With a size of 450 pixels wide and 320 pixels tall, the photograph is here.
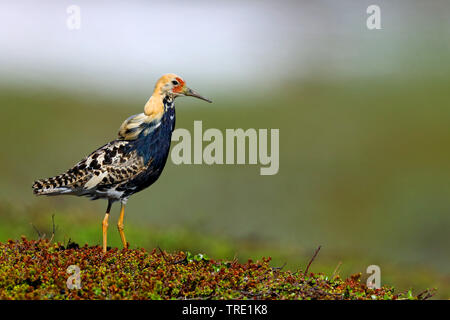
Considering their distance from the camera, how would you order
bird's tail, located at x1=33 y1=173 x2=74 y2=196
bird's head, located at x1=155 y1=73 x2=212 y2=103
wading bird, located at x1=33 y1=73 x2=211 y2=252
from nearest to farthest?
1. wading bird, located at x1=33 y1=73 x2=211 y2=252
2. bird's head, located at x1=155 y1=73 x2=212 y2=103
3. bird's tail, located at x1=33 y1=173 x2=74 y2=196

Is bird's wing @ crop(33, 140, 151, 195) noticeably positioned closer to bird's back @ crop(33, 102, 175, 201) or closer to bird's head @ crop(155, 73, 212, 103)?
bird's back @ crop(33, 102, 175, 201)

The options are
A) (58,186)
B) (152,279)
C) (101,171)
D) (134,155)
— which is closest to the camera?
(152,279)

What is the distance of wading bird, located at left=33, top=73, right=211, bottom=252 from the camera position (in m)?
8.58

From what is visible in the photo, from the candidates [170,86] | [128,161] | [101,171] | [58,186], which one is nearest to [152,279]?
[128,161]

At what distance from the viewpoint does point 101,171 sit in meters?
8.72

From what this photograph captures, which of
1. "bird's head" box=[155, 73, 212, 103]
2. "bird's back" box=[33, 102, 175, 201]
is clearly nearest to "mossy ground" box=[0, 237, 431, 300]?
"bird's back" box=[33, 102, 175, 201]

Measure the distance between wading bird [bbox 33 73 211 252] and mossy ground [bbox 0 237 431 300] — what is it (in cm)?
105

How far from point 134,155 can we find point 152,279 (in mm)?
2311

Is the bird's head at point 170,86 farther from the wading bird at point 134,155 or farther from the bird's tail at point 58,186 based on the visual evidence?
the bird's tail at point 58,186

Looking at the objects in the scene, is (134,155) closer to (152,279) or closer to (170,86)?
(170,86)

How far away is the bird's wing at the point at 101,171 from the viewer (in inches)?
338
